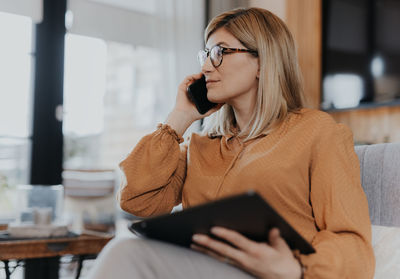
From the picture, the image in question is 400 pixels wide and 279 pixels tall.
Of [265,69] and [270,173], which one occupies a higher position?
[265,69]

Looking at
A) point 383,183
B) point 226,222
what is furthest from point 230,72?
point 226,222

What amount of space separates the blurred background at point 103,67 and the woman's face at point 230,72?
1.75 metres

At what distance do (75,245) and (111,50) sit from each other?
298 centimetres

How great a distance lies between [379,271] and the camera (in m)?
1.15

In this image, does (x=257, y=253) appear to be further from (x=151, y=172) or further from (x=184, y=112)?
(x=184, y=112)

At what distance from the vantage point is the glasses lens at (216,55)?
1294mm

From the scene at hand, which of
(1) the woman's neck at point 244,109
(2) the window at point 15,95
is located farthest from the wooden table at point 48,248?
(2) the window at point 15,95

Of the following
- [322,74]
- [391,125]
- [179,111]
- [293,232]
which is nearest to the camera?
[293,232]

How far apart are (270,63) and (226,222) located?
2.03 feet

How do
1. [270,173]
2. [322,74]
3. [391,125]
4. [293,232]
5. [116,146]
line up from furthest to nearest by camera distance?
[116,146], [322,74], [391,125], [270,173], [293,232]

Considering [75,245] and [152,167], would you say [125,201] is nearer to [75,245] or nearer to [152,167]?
Result: [152,167]

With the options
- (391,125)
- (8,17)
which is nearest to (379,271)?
(391,125)

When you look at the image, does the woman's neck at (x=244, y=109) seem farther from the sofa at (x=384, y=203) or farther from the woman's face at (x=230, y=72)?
the sofa at (x=384, y=203)

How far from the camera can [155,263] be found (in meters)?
0.85
